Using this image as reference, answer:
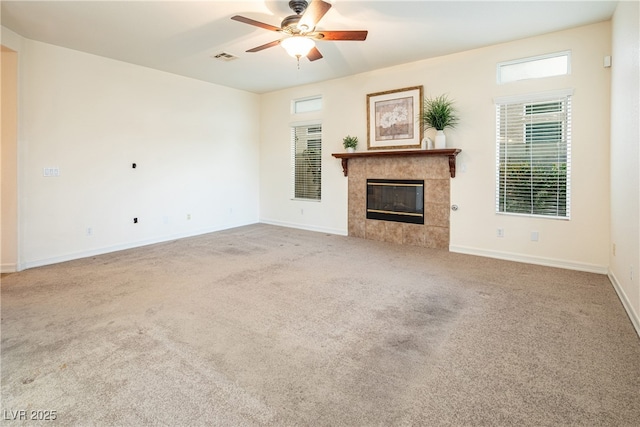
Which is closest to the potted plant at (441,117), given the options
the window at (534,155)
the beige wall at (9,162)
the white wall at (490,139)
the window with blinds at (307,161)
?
the white wall at (490,139)

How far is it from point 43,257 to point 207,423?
4.31 m

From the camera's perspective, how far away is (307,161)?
6.92 m

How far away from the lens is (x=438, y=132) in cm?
498

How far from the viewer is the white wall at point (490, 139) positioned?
3.98 m

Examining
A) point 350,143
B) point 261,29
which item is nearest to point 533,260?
point 350,143

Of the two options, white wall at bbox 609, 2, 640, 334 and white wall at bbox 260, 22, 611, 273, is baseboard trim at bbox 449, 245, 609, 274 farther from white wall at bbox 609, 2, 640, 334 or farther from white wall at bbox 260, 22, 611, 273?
white wall at bbox 609, 2, 640, 334

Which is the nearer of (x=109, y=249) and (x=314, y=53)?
(x=314, y=53)

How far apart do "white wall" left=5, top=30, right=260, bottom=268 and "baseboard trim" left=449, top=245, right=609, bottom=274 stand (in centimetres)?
465

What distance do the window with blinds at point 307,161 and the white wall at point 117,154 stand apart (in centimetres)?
120

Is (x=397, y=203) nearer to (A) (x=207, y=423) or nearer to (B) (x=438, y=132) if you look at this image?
(B) (x=438, y=132)

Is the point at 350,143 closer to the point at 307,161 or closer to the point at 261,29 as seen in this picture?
the point at 307,161

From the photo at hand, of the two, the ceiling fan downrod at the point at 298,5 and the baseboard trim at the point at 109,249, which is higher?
the ceiling fan downrod at the point at 298,5

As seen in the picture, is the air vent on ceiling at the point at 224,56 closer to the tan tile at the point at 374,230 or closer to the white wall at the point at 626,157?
the tan tile at the point at 374,230

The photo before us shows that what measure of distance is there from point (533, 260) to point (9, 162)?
6787 mm
